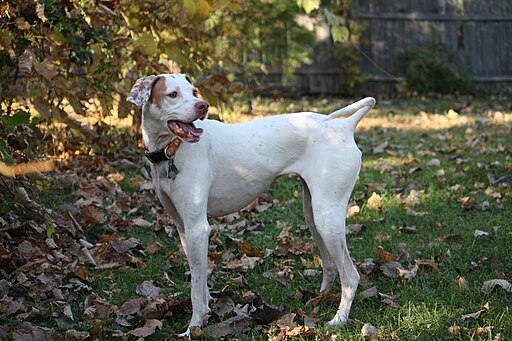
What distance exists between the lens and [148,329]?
3.66m

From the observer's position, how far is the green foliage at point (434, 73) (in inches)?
560

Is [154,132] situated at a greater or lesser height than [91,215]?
greater

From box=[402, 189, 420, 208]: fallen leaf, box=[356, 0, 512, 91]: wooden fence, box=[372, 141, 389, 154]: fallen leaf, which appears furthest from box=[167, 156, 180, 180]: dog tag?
box=[356, 0, 512, 91]: wooden fence

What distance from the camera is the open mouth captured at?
142 inches

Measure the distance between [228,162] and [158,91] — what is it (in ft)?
1.85

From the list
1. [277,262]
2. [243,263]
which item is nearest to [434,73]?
[277,262]

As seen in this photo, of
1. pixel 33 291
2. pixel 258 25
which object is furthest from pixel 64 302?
pixel 258 25

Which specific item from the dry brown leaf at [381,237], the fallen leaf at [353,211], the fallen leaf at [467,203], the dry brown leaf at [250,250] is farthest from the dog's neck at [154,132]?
the fallen leaf at [467,203]

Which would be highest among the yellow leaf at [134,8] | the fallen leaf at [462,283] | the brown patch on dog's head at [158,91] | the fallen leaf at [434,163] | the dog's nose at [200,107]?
the yellow leaf at [134,8]

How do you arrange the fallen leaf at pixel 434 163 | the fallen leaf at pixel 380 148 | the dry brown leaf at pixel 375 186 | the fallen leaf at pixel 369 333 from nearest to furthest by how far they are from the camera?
the fallen leaf at pixel 369 333
the dry brown leaf at pixel 375 186
the fallen leaf at pixel 434 163
the fallen leaf at pixel 380 148

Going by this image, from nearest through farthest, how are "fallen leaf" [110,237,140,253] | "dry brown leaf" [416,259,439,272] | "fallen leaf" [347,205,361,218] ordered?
"dry brown leaf" [416,259,439,272], "fallen leaf" [110,237,140,253], "fallen leaf" [347,205,361,218]

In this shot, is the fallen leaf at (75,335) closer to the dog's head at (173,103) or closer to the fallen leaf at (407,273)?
the dog's head at (173,103)

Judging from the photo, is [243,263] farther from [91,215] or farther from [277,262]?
[91,215]

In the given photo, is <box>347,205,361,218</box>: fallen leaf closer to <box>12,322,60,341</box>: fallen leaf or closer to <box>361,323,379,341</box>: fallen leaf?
<box>361,323,379,341</box>: fallen leaf
